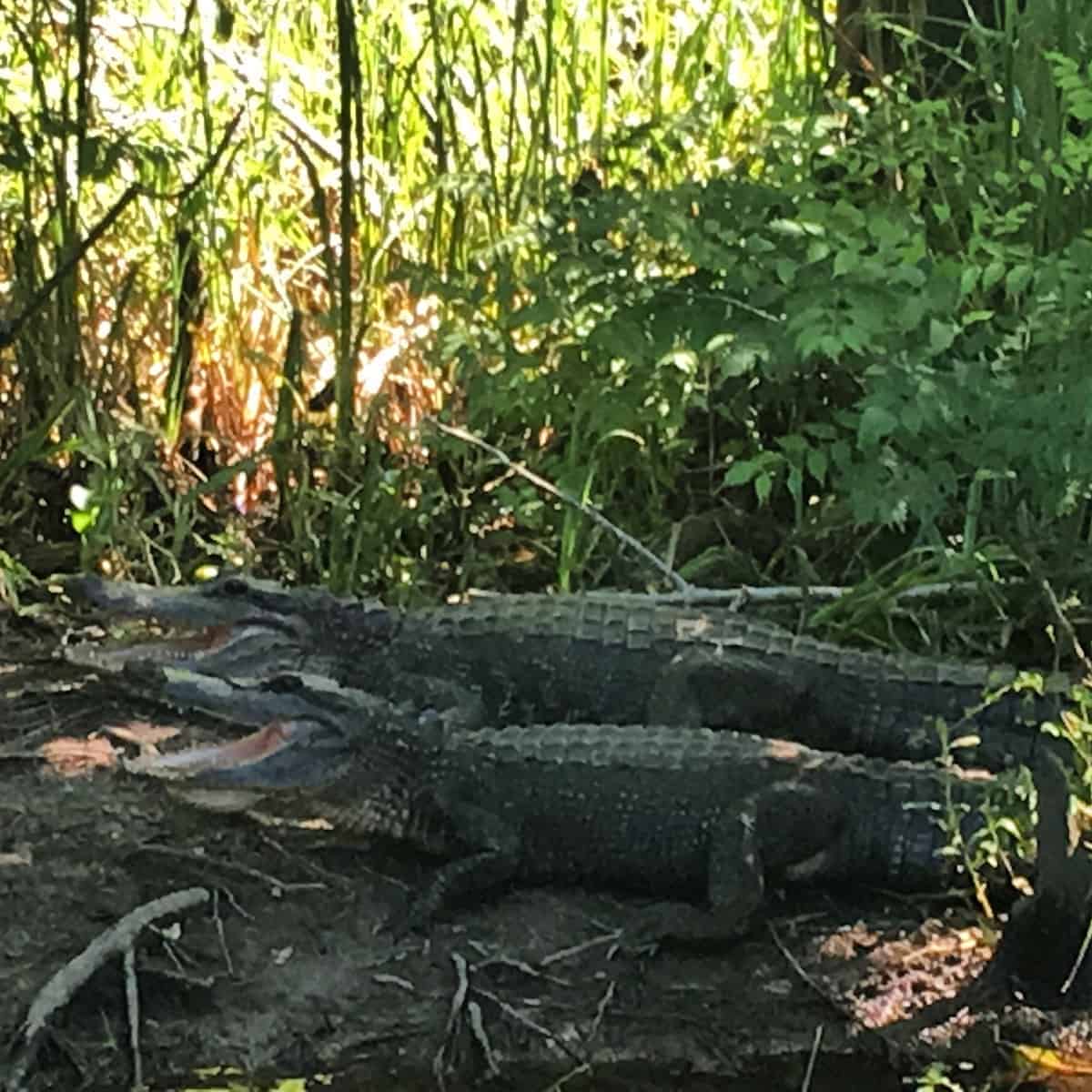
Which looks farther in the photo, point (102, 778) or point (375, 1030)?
point (102, 778)

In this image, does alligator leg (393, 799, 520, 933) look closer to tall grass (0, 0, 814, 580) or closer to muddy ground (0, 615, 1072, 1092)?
muddy ground (0, 615, 1072, 1092)

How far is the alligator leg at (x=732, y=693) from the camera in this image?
3514mm

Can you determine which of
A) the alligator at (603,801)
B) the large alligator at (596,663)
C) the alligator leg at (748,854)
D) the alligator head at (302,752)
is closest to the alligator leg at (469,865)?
the alligator at (603,801)

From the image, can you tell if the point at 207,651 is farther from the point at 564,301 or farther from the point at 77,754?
the point at 564,301

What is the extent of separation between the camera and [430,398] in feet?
15.8

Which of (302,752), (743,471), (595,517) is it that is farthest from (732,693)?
(302,752)

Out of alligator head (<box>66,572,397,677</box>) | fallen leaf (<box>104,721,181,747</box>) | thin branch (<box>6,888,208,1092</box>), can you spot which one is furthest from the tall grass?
thin branch (<box>6,888,208,1092</box>)

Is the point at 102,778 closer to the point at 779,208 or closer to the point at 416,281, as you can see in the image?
the point at 416,281

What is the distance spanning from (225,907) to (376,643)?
961 mm

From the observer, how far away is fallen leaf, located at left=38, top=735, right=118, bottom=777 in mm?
3457

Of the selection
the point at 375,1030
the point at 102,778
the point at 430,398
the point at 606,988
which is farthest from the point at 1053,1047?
the point at 430,398

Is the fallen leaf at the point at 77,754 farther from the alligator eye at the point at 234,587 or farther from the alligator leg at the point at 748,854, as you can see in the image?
the alligator leg at the point at 748,854

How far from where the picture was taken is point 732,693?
3.53 meters

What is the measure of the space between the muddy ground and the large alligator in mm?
503
